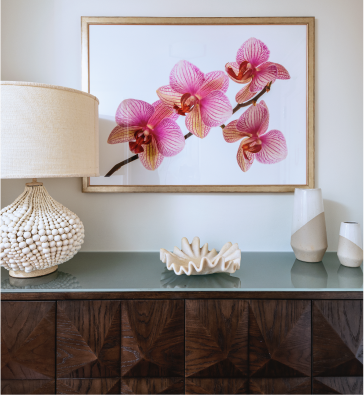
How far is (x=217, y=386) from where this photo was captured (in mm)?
828

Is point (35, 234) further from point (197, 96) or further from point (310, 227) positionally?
point (310, 227)

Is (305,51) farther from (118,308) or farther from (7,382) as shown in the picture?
(7,382)

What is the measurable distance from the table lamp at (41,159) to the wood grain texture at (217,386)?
0.56m

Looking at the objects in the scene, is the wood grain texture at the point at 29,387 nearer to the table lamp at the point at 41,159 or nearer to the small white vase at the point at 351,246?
the table lamp at the point at 41,159

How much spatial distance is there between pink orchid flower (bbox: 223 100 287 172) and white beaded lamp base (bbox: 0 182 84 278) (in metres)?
0.71

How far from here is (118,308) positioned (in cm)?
81

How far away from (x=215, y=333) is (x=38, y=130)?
780 mm

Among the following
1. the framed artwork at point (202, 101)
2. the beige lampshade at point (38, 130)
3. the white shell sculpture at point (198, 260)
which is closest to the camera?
the beige lampshade at point (38, 130)

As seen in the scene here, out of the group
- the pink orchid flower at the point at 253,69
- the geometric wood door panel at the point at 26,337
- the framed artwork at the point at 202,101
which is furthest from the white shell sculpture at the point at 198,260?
the pink orchid flower at the point at 253,69

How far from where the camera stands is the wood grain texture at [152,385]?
827 millimetres

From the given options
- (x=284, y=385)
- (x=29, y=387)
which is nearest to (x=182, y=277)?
(x=284, y=385)

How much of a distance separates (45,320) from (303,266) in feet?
2.90

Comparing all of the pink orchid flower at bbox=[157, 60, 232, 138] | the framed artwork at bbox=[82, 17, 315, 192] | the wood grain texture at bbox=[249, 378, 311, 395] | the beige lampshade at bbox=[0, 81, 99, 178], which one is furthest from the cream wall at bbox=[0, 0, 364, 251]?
the wood grain texture at bbox=[249, 378, 311, 395]

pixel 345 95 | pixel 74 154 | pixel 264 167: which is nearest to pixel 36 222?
pixel 74 154
